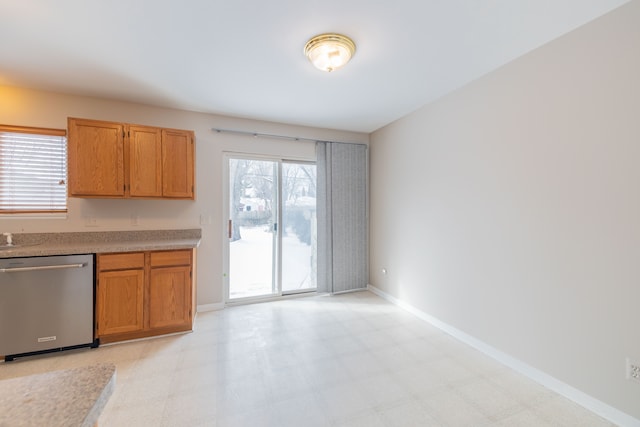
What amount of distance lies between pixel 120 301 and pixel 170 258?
0.58 meters

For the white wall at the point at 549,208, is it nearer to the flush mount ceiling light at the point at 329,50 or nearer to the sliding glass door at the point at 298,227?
the flush mount ceiling light at the point at 329,50

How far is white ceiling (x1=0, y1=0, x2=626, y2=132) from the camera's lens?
173 centimetres

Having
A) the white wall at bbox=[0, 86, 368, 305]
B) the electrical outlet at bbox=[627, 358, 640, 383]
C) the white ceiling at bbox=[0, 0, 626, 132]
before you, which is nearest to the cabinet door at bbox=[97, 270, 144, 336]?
the white wall at bbox=[0, 86, 368, 305]

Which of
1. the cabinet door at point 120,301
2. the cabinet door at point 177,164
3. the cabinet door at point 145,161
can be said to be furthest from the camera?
the cabinet door at point 177,164

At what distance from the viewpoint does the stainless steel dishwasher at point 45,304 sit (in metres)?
2.29

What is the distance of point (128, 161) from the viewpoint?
9.52 ft

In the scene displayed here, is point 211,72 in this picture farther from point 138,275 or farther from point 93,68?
point 138,275

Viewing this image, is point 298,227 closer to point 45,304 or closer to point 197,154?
point 197,154

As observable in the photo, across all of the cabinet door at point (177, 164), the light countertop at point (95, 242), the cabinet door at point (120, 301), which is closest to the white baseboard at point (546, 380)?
the light countertop at point (95, 242)

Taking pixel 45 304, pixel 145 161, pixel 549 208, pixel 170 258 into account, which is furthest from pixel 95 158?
pixel 549 208

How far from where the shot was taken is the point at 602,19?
1762mm

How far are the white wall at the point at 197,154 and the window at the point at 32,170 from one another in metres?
0.11

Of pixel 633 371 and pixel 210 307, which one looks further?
pixel 210 307

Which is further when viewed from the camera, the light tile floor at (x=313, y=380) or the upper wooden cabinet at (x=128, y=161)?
the upper wooden cabinet at (x=128, y=161)
